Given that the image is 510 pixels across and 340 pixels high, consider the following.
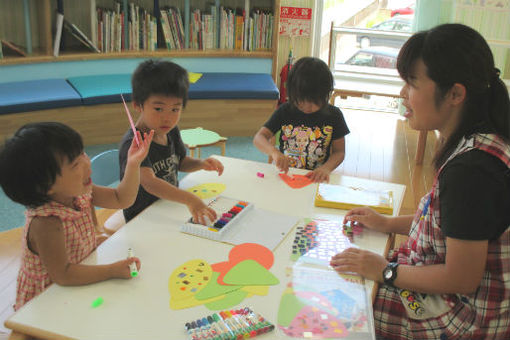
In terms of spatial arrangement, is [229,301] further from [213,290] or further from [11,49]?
[11,49]

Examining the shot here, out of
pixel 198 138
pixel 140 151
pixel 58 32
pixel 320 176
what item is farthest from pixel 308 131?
pixel 58 32

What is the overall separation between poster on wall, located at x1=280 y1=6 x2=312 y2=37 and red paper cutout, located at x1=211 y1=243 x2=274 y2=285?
12.6 feet

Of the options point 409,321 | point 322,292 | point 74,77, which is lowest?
point 409,321

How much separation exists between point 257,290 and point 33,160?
0.60 metres

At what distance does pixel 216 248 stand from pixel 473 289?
0.64 m

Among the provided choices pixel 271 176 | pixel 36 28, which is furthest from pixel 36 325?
pixel 36 28

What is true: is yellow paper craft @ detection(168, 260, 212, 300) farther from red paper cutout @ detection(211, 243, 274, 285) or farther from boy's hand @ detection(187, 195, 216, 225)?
boy's hand @ detection(187, 195, 216, 225)

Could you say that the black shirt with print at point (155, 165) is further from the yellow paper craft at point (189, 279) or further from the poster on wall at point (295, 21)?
the poster on wall at point (295, 21)

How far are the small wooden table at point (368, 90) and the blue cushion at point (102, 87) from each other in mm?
1716

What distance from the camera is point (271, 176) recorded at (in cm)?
185

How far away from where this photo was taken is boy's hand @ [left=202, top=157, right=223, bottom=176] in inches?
71.1

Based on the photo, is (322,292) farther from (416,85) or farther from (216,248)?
(416,85)

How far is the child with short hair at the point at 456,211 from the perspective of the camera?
109 cm

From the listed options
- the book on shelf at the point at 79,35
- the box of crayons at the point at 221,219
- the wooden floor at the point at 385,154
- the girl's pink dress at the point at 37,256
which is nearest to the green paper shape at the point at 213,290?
the box of crayons at the point at 221,219
